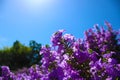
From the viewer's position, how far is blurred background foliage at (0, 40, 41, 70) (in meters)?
39.1

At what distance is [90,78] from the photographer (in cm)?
616

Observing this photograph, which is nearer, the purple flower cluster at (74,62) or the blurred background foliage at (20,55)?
the purple flower cluster at (74,62)

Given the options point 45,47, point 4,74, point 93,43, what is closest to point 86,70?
point 45,47

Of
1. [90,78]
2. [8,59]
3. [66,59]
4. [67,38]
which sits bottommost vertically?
→ [90,78]

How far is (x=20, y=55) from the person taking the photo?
138ft

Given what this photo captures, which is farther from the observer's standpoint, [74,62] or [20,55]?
[20,55]

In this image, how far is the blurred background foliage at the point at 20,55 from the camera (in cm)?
3912

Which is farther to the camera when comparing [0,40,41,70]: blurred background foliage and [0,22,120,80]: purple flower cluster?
[0,40,41,70]: blurred background foliage

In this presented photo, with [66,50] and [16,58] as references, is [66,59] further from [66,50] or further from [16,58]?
[16,58]

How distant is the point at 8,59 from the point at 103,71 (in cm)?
3567

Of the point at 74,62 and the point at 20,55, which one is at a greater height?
the point at 20,55

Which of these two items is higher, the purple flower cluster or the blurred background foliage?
the blurred background foliage

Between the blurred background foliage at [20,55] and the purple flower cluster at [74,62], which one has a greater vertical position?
the blurred background foliage at [20,55]

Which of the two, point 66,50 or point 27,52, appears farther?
point 27,52
